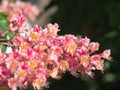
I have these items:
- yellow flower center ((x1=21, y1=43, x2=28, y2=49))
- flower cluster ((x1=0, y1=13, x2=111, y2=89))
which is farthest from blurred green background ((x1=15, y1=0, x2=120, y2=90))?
yellow flower center ((x1=21, y1=43, x2=28, y2=49))

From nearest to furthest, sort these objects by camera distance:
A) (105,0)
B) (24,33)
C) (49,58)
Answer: (49,58)
(24,33)
(105,0)

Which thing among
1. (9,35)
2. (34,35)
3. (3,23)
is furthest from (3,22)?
(34,35)

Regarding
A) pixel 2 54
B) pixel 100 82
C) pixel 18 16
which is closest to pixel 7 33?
pixel 18 16

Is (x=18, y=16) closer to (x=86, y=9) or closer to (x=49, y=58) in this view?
(x=49, y=58)

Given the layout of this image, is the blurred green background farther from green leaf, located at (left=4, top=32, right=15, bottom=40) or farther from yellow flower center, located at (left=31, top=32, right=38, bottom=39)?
yellow flower center, located at (left=31, top=32, right=38, bottom=39)

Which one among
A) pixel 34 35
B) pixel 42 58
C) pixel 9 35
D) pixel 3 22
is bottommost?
pixel 42 58

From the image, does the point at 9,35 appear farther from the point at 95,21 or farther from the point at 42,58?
the point at 95,21

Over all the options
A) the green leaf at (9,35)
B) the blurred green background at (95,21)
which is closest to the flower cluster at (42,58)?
the green leaf at (9,35)

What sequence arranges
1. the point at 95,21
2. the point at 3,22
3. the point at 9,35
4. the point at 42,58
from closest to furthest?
1. the point at 42,58
2. the point at 9,35
3. the point at 3,22
4. the point at 95,21
